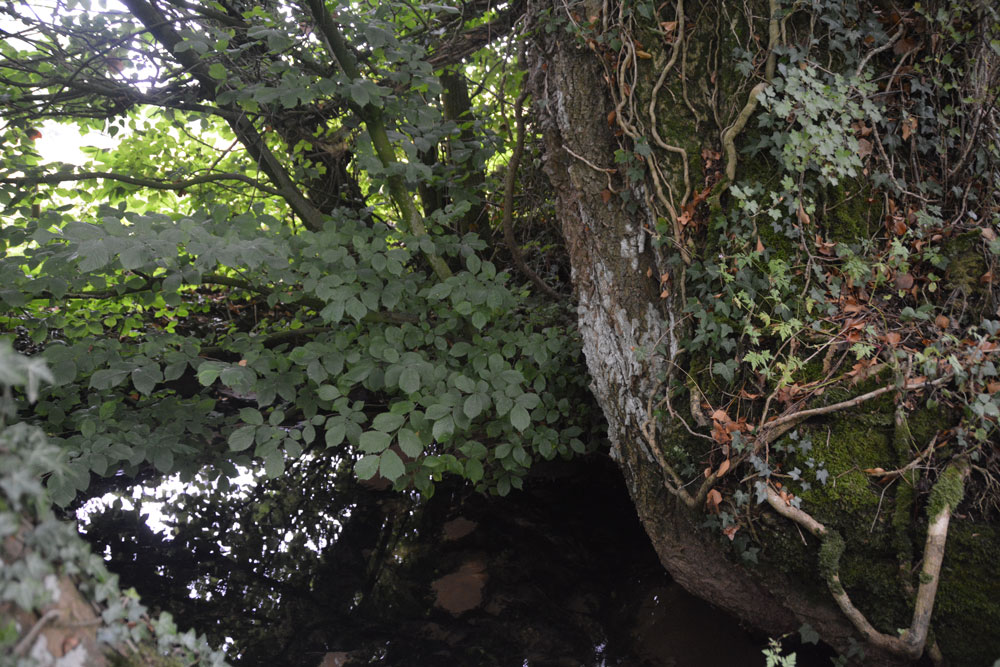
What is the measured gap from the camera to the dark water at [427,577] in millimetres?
2748

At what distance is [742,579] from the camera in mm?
2406

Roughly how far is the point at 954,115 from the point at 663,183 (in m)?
1.06

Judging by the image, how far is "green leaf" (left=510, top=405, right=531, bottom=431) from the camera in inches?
99.5

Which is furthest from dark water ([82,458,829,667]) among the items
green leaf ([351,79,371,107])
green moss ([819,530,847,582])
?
green leaf ([351,79,371,107])

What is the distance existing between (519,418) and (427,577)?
4.19 feet

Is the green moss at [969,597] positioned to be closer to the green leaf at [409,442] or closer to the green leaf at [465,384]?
the green leaf at [465,384]

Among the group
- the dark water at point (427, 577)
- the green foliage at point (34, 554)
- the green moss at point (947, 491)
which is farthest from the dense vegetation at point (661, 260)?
the green foliage at point (34, 554)

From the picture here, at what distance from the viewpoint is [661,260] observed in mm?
2521

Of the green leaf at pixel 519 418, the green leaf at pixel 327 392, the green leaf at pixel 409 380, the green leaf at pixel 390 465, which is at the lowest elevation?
the green leaf at pixel 519 418

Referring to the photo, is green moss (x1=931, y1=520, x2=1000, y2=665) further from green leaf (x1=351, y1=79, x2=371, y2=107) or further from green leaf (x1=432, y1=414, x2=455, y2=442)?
green leaf (x1=351, y1=79, x2=371, y2=107)

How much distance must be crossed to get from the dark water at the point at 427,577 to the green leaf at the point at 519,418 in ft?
3.44

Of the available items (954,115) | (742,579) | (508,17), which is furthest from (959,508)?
(508,17)

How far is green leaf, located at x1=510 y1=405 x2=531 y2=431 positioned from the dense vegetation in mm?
12

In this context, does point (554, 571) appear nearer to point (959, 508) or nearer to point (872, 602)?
point (872, 602)
